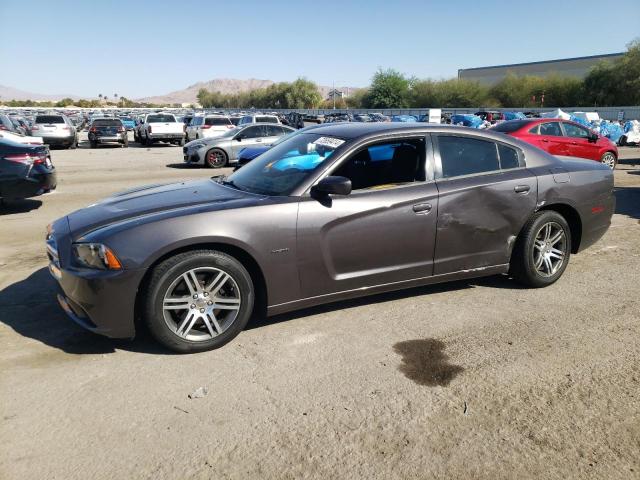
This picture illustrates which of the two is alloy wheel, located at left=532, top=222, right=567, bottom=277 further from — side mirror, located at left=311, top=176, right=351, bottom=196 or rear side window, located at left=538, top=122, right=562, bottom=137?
rear side window, located at left=538, top=122, right=562, bottom=137

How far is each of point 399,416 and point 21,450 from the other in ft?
6.64

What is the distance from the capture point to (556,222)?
5012mm

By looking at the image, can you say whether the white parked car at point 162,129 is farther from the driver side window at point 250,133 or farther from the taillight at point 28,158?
the taillight at point 28,158

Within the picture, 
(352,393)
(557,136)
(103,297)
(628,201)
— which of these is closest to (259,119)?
(557,136)

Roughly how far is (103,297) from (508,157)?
12.3 feet

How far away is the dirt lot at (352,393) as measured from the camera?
2.59 meters

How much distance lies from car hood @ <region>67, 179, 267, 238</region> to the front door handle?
1.27 m

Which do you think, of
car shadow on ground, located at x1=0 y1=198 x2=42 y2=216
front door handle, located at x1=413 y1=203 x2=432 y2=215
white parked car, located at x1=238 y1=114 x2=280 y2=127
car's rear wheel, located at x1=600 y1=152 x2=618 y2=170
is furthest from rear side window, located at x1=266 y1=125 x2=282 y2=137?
front door handle, located at x1=413 y1=203 x2=432 y2=215

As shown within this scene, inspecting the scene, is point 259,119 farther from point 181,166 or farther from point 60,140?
point 60,140

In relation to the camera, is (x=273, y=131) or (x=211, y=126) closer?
(x=273, y=131)

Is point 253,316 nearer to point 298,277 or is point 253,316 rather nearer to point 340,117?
point 298,277

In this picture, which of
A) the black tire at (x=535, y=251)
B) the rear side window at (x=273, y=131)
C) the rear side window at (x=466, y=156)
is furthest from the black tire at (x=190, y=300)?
the rear side window at (x=273, y=131)

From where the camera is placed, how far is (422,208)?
169 inches

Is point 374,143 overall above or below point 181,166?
above
